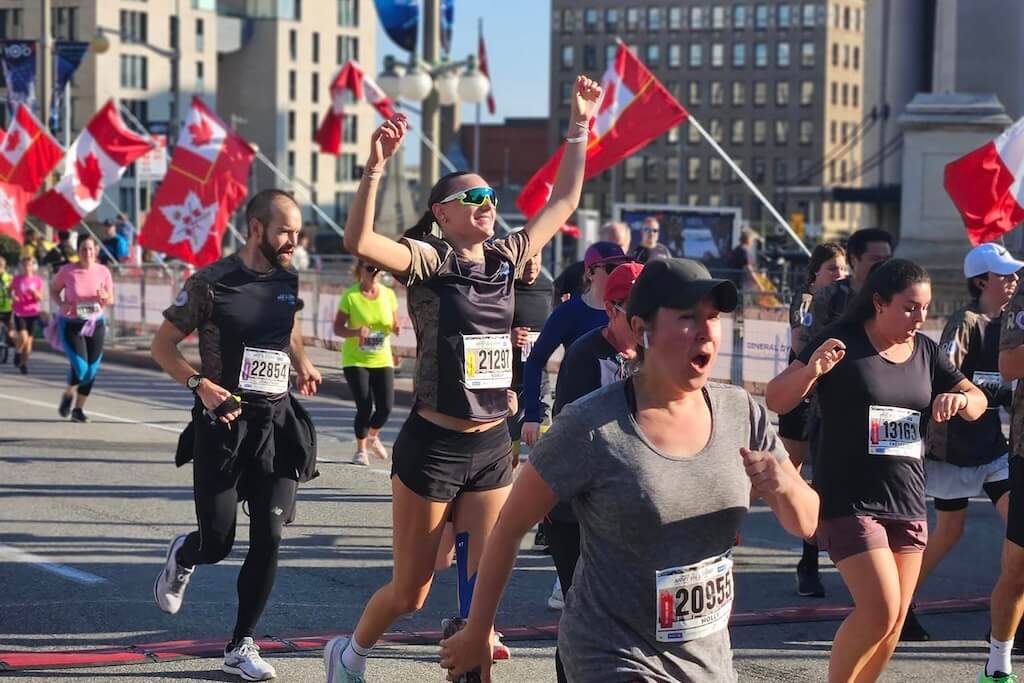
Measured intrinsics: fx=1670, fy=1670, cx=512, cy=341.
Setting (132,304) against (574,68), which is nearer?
(132,304)

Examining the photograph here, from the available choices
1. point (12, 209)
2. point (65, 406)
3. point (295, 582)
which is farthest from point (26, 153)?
A: point (295, 582)

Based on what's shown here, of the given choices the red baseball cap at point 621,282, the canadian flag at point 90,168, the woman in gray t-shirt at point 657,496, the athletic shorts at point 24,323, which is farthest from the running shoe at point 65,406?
the woman in gray t-shirt at point 657,496

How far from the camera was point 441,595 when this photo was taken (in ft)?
27.6

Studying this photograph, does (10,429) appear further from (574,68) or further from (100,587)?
(574,68)

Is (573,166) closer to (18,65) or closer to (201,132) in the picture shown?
(201,132)

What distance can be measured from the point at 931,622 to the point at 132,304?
→ 1891 centimetres

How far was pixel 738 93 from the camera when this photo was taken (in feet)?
538

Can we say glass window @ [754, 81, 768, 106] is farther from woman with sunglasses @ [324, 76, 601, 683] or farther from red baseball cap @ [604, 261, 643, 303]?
red baseball cap @ [604, 261, 643, 303]

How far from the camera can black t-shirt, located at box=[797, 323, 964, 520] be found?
5.87 meters

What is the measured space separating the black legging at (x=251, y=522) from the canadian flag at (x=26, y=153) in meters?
19.4

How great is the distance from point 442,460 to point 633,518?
205 centimetres

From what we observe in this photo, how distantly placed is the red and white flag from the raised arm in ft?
18.2

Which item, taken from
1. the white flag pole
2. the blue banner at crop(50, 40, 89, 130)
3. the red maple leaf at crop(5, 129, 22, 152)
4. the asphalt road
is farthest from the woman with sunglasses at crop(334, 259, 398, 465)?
the blue banner at crop(50, 40, 89, 130)

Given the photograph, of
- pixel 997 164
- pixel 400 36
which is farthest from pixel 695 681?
pixel 400 36
